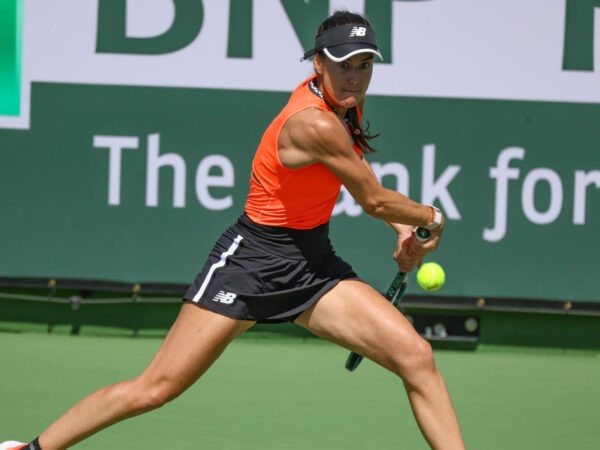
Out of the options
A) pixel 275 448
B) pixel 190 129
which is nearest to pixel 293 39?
pixel 190 129

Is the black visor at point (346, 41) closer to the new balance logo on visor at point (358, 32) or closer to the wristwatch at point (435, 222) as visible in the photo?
the new balance logo on visor at point (358, 32)

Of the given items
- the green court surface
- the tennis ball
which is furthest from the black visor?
the green court surface

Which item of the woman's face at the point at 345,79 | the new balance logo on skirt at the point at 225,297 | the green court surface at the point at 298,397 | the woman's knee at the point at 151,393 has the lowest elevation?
the green court surface at the point at 298,397

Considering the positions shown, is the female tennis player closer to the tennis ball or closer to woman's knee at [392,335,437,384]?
woman's knee at [392,335,437,384]

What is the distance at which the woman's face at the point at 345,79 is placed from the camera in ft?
12.2

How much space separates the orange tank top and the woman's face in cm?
5

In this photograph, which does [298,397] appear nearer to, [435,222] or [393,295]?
[393,295]

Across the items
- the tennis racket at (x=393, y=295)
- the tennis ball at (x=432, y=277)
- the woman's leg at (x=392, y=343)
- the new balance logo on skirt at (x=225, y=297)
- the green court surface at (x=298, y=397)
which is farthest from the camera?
the green court surface at (x=298, y=397)

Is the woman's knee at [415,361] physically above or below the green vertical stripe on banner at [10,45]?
below

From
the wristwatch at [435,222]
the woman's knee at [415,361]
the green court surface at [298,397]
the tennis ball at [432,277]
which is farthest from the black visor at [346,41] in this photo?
the green court surface at [298,397]

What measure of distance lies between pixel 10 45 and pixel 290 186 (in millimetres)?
3448

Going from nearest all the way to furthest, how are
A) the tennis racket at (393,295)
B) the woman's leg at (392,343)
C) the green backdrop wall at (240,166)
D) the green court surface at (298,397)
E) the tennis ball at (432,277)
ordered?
the woman's leg at (392,343) < the tennis racket at (393,295) < the tennis ball at (432,277) < the green court surface at (298,397) < the green backdrop wall at (240,166)

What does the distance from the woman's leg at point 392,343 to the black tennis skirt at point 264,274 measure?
73 mm

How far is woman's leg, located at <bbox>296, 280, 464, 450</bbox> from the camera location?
3.59m
